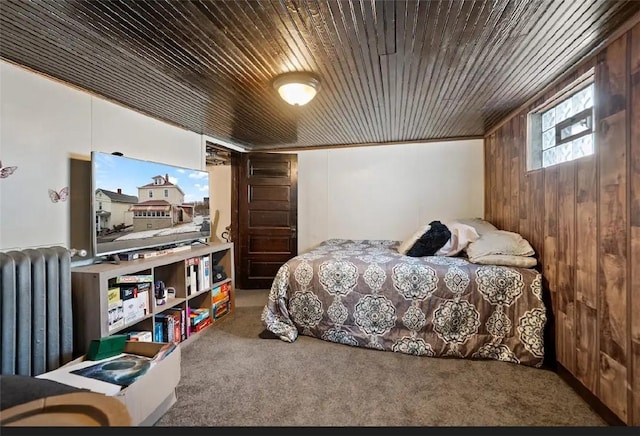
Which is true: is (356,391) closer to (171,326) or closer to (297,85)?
(171,326)

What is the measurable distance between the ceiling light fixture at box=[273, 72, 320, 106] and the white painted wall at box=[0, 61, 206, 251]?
1.42 meters

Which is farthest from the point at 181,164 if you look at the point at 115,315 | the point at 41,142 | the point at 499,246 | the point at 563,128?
the point at 563,128

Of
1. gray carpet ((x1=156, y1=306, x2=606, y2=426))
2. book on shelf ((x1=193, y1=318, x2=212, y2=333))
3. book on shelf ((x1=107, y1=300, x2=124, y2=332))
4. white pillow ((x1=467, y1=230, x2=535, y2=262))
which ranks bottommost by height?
gray carpet ((x1=156, y1=306, x2=606, y2=426))

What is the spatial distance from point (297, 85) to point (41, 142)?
1.69 meters

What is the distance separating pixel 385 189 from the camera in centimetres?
416

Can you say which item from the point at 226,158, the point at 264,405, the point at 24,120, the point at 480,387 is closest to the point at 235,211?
the point at 226,158

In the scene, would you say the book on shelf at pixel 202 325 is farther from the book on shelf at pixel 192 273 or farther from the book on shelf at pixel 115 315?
the book on shelf at pixel 115 315

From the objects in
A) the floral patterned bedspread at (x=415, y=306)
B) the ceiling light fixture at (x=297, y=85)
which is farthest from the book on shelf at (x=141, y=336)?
the ceiling light fixture at (x=297, y=85)

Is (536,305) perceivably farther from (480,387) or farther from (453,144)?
(453,144)

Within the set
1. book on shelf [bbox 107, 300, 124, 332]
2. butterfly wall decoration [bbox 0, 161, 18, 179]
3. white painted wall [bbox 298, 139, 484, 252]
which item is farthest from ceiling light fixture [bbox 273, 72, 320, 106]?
white painted wall [bbox 298, 139, 484, 252]

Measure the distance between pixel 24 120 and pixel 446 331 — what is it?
3176mm

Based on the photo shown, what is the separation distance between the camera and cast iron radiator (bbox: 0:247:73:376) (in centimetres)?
150

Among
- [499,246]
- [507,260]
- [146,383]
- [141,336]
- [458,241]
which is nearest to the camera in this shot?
[146,383]

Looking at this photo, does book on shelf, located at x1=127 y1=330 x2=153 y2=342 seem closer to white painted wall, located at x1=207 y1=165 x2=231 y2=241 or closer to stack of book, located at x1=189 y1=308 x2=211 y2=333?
stack of book, located at x1=189 y1=308 x2=211 y2=333
